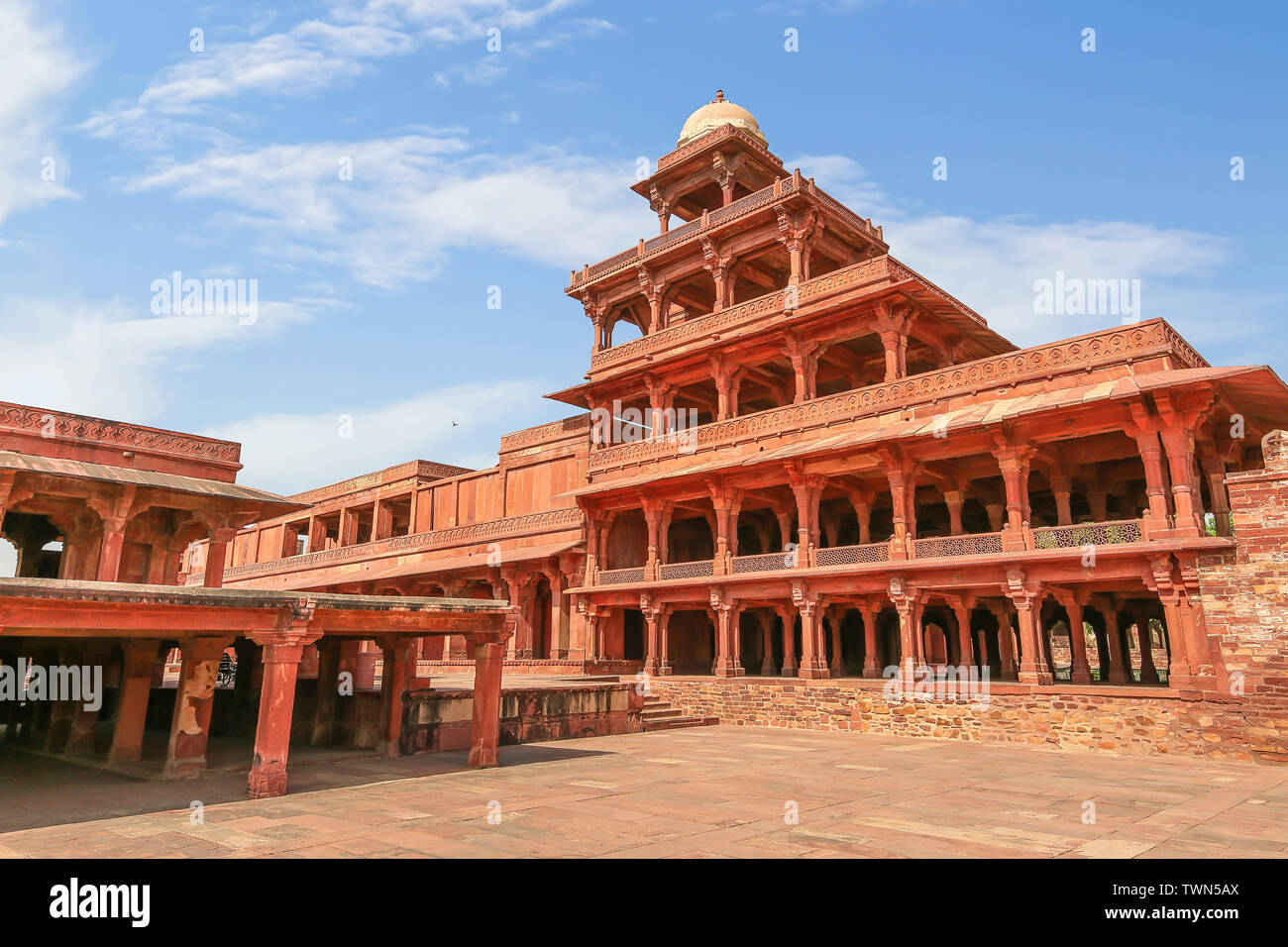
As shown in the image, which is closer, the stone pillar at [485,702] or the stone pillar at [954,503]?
the stone pillar at [485,702]

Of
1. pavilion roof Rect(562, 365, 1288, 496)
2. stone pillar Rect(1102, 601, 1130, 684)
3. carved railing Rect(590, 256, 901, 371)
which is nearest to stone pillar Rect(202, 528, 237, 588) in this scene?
pavilion roof Rect(562, 365, 1288, 496)

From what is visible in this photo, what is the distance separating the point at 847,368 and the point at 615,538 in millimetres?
10254

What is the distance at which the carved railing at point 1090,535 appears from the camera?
17.0 meters

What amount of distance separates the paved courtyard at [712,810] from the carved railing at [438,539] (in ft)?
53.2

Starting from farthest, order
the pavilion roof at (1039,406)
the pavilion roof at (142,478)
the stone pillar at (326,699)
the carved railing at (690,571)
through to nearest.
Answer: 1. the carved railing at (690,571)
2. the pavilion roof at (142,478)
3. the pavilion roof at (1039,406)
4. the stone pillar at (326,699)

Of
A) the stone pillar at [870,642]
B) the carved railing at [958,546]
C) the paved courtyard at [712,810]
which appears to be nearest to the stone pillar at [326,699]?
the paved courtyard at [712,810]

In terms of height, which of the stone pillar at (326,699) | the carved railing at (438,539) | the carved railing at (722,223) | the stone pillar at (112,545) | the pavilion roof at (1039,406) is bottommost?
the stone pillar at (326,699)

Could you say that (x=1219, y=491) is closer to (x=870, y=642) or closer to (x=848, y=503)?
(x=870, y=642)

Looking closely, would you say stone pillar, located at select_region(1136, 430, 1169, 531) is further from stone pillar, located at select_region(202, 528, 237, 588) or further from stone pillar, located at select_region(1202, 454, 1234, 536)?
stone pillar, located at select_region(202, 528, 237, 588)

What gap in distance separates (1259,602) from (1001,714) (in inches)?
213

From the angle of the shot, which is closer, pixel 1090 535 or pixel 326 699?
pixel 326 699

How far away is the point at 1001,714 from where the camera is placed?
17.8 m

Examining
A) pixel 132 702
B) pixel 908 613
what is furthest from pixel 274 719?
pixel 908 613

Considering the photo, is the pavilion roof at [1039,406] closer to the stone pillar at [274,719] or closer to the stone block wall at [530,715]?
the stone block wall at [530,715]
